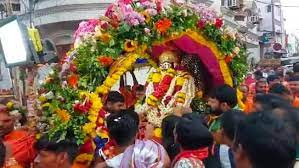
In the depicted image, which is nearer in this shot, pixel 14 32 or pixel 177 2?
pixel 177 2

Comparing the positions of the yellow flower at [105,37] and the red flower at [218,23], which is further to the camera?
the red flower at [218,23]

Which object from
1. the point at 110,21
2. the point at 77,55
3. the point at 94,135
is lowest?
the point at 94,135

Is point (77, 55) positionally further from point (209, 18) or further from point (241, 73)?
point (241, 73)

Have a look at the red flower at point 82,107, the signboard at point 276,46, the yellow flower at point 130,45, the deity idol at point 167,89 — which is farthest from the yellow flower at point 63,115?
the signboard at point 276,46

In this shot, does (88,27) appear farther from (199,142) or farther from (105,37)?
(199,142)

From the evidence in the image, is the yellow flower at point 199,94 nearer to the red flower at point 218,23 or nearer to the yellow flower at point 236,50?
the yellow flower at point 236,50

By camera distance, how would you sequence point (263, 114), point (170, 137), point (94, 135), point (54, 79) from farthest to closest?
point (54, 79), point (94, 135), point (170, 137), point (263, 114)

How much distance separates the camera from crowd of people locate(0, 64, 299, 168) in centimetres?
244

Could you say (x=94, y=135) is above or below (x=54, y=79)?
below

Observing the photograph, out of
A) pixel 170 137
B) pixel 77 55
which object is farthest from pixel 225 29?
pixel 170 137

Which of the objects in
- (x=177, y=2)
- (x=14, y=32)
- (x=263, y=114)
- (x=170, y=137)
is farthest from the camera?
(x=14, y=32)

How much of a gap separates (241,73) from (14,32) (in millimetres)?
3482

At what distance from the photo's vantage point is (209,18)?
7004 mm

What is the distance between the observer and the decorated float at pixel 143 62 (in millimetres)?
5707
